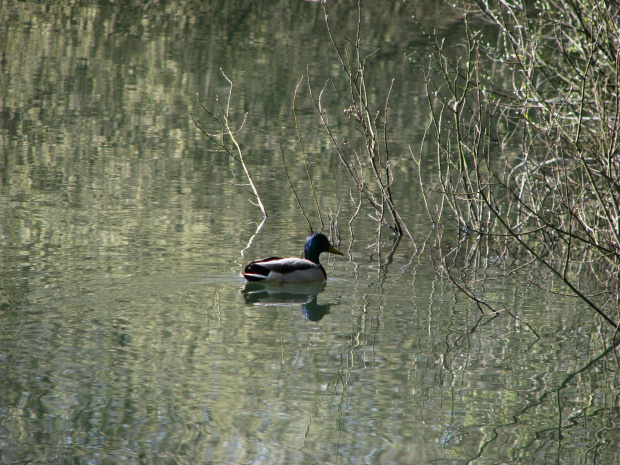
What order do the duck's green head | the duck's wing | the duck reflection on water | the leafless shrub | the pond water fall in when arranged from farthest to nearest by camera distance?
the duck's green head
the duck's wing
the duck reflection on water
the leafless shrub
the pond water

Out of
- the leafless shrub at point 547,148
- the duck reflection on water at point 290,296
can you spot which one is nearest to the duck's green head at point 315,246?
the duck reflection on water at point 290,296

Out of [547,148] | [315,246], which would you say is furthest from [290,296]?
[547,148]

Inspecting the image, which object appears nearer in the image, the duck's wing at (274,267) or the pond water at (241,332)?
the pond water at (241,332)

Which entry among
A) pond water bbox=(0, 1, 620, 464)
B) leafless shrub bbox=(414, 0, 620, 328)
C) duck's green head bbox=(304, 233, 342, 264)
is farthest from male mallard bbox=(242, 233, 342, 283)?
leafless shrub bbox=(414, 0, 620, 328)

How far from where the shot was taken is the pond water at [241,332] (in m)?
6.14

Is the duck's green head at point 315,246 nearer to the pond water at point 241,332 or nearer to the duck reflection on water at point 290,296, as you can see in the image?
the pond water at point 241,332

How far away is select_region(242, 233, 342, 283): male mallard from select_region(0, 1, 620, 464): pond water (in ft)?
0.42

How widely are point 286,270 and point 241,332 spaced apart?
1.77 metres

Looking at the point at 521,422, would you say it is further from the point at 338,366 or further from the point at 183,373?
the point at 183,373

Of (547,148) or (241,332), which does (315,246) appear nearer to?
(241,332)

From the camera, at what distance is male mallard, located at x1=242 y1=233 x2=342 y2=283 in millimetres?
9516

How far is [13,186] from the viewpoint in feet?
43.9

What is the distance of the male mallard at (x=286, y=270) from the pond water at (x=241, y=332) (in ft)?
0.42

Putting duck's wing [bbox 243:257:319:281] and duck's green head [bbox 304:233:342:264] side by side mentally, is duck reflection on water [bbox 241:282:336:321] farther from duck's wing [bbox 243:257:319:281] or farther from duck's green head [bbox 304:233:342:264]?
duck's green head [bbox 304:233:342:264]
